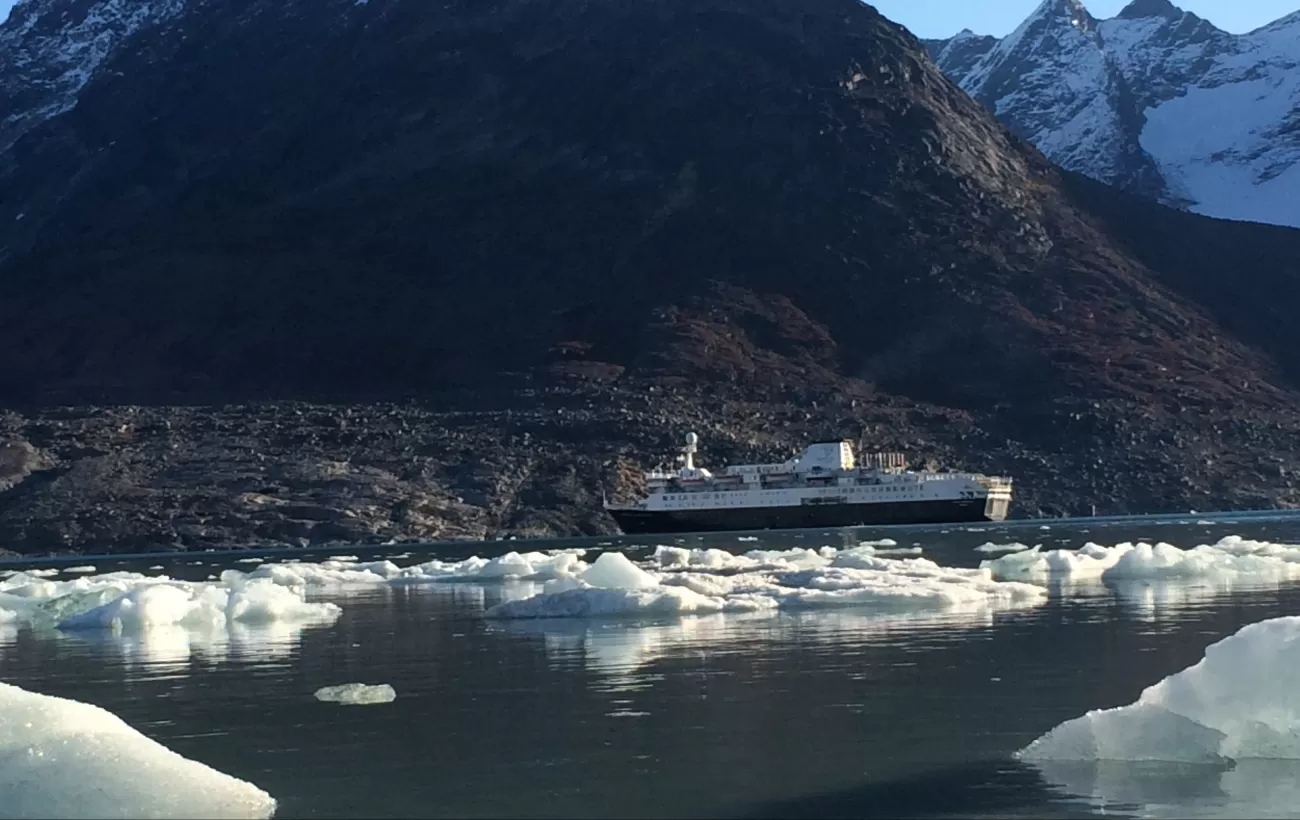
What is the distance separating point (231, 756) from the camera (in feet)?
74.1

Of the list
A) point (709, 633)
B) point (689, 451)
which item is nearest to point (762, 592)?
point (709, 633)

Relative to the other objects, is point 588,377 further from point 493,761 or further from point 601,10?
point 493,761

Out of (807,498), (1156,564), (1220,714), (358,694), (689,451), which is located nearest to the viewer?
(1220,714)

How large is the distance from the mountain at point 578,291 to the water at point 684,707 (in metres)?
76.1

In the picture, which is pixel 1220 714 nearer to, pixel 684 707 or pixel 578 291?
pixel 684 707

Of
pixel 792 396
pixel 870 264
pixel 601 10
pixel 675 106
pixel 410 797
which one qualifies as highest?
pixel 601 10

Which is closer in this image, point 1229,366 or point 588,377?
point 588,377

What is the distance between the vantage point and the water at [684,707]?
18.6m

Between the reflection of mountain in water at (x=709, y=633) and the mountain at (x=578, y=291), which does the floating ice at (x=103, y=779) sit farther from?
the mountain at (x=578, y=291)

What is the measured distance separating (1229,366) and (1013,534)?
67.3 metres

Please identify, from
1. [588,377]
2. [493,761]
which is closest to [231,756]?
[493,761]

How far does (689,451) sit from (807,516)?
10.2 metres

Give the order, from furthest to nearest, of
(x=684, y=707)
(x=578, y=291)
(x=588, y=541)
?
(x=578, y=291) → (x=588, y=541) → (x=684, y=707)

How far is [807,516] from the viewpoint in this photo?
12031 centimetres
